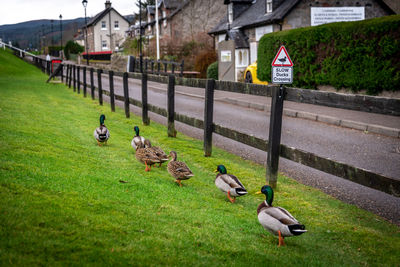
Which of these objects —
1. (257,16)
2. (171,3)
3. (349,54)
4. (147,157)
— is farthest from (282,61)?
(171,3)

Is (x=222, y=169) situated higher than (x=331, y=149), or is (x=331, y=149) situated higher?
(x=222, y=169)

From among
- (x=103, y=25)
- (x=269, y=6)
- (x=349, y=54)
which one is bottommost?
(x=349, y=54)

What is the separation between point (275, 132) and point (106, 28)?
307 ft

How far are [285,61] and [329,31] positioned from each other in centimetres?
1353

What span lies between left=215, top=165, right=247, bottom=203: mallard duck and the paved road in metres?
1.69

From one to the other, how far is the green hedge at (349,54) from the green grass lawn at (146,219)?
453 inches

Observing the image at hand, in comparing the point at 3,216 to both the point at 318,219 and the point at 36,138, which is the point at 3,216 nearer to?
the point at 318,219

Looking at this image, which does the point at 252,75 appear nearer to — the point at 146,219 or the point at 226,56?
the point at 226,56

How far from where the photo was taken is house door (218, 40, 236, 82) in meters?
32.8

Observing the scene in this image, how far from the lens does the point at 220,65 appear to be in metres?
34.2

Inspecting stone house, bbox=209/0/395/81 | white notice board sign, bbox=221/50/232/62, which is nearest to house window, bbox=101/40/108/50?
stone house, bbox=209/0/395/81

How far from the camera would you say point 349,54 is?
17.7 m

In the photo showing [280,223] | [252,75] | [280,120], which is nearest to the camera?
[280,223]

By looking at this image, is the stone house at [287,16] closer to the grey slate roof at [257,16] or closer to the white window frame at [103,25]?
the grey slate roof at [257,16]
